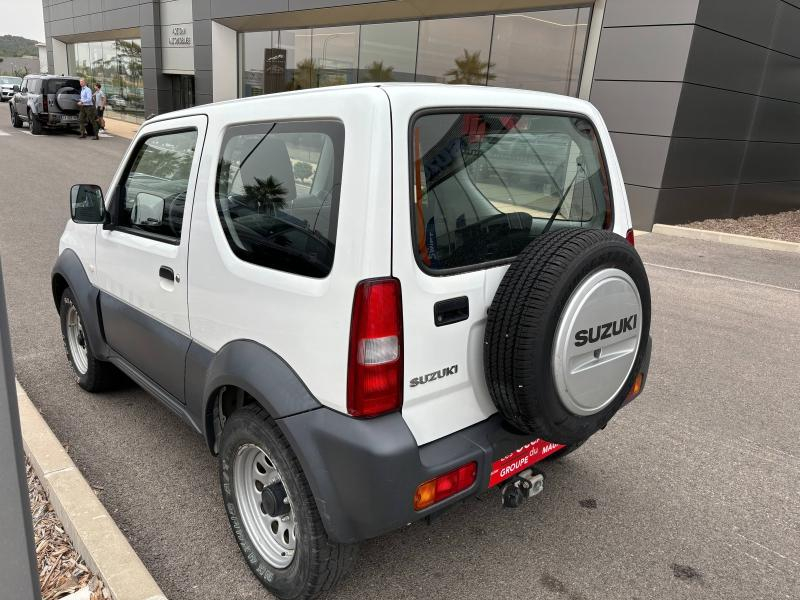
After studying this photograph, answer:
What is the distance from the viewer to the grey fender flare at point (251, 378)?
206cm

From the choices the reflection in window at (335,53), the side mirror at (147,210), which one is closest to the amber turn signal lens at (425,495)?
the side mirror at (147,210)

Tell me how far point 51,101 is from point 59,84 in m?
0.76

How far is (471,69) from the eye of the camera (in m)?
14.3

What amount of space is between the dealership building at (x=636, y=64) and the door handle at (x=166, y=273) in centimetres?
1016

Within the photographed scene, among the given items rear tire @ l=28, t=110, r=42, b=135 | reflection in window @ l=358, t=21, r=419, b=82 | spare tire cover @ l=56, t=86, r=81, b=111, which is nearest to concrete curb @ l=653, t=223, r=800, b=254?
reflection in window @ l=358, t=21, r=419, b=82

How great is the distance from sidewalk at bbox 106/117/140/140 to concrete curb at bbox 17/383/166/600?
22.0 metres

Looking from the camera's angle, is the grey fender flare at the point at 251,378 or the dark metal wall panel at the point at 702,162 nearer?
the grey fender flare at the point at 251,378

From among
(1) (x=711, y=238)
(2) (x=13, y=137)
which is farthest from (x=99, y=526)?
(2) (x=13, y=137)

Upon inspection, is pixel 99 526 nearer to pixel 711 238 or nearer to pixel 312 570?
pixel 312 570

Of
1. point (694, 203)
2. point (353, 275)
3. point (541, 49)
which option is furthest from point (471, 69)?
point (353, 275)

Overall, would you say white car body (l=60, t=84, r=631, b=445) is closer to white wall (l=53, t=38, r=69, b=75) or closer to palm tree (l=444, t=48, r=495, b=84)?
palm tree (l=444, t=48, r=495, b=84)

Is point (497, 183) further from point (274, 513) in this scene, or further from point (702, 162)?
point (702, 162)

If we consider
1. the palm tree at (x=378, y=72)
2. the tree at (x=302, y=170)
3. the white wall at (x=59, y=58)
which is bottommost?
the tree at (x=302, y=170)

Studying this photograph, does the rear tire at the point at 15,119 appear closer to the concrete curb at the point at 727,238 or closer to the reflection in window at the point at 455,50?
the reflection in window at the point at 455,50
